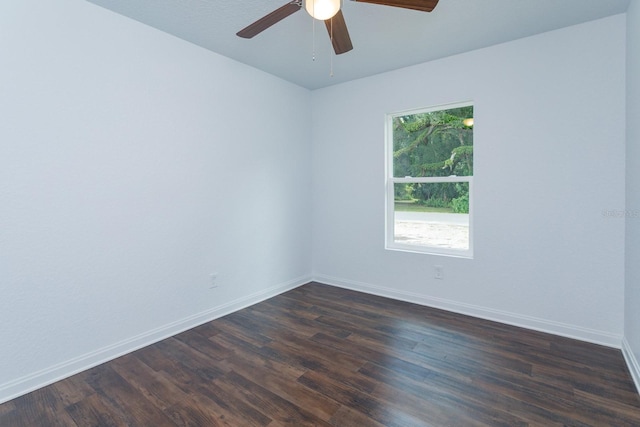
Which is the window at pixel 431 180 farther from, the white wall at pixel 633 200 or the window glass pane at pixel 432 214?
the white wall at pixel 633 200

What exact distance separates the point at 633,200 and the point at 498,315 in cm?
141

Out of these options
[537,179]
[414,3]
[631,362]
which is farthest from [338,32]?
[631,362]

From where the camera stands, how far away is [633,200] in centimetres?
216

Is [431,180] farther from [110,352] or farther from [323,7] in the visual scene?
[110,352]

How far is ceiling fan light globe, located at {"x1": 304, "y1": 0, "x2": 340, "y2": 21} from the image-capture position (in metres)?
1.59

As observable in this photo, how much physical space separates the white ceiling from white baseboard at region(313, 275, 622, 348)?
2.49 metres

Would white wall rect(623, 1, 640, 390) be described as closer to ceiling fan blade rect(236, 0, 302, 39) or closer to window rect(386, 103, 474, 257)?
window rect(386, 103, 474, 257)

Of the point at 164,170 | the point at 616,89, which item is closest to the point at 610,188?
the point at 616,89

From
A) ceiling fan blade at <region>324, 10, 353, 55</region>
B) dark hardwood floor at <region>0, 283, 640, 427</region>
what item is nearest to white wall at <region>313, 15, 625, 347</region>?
dark hardwood floor at <region>0, 283, 640, 427</region>

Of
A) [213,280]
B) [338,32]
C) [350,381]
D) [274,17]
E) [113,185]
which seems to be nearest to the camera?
[274,17]

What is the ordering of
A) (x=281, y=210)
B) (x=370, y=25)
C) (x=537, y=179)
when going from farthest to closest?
(x=281, y=210) < (x=537, y=179) < (x=370, y=25)

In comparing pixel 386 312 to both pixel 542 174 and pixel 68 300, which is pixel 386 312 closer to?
pixel 542 174

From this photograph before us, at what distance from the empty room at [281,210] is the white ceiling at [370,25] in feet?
0.08

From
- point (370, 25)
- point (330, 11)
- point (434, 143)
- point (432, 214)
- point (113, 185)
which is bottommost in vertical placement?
point (432, 214)
